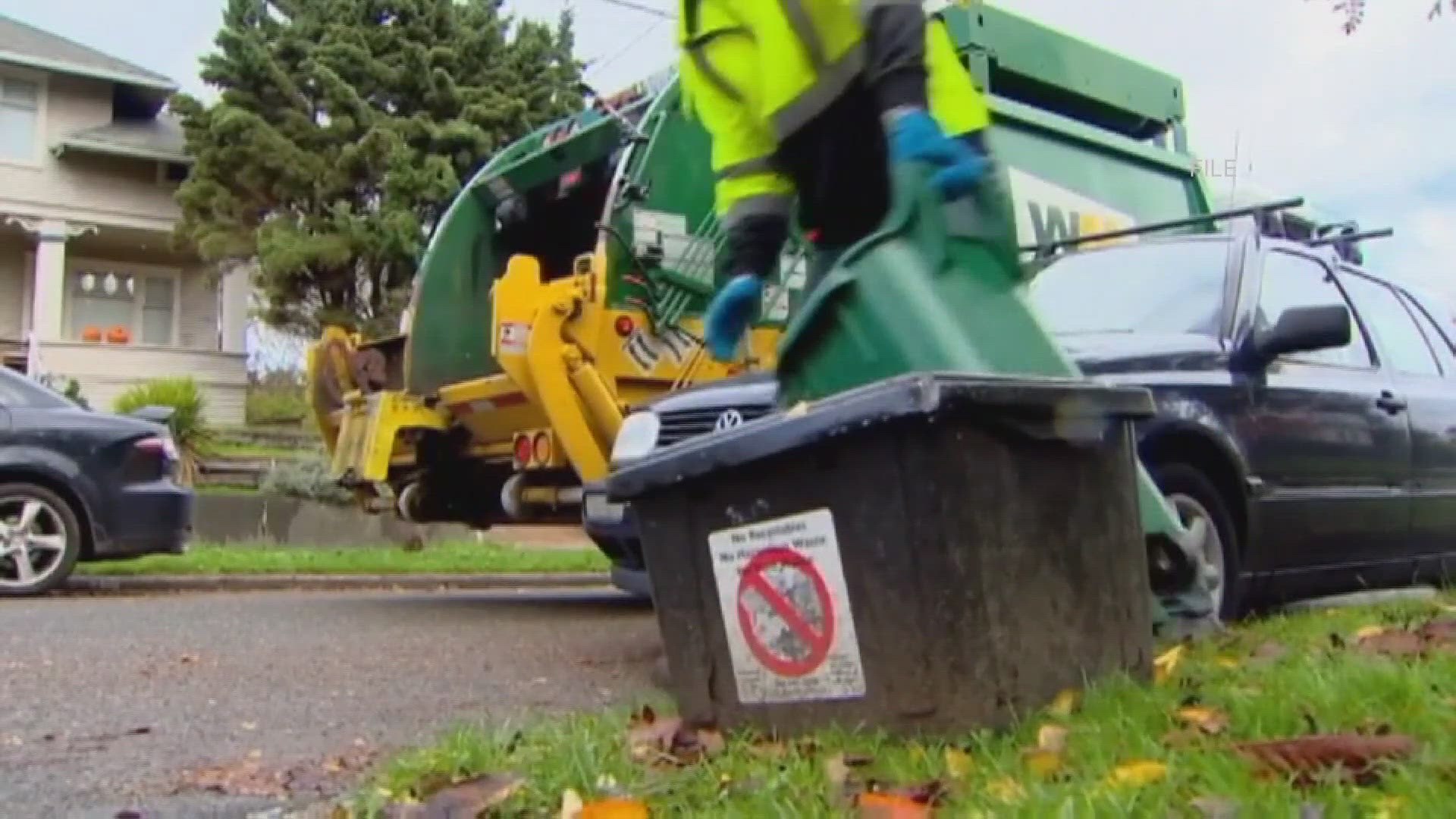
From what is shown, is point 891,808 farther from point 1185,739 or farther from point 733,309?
point 733,309

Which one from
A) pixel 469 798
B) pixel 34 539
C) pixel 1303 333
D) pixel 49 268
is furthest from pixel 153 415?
pixel 49 268

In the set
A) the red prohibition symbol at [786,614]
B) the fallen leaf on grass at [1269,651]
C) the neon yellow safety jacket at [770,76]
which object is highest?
the neon yellow safety jacket at [770,76]

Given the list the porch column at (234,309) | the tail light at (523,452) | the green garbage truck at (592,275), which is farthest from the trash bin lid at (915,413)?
the porch column at (234,309)

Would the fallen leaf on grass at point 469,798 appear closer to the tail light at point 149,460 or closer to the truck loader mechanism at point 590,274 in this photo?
the truck loader mechanism at point 590,274

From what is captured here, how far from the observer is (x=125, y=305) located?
24328 mm

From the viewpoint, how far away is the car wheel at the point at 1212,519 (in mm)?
4559

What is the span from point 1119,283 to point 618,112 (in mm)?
3234

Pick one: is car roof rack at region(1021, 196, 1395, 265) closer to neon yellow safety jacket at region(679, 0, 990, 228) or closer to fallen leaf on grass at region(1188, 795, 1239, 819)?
neon yellow safety jacket at region(679, 0, 990, 228)

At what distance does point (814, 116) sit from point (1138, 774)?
1.51 metres

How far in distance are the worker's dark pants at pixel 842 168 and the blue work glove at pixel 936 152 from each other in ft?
0.44

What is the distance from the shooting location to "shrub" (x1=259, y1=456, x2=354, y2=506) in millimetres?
14602

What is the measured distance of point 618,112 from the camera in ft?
25.0

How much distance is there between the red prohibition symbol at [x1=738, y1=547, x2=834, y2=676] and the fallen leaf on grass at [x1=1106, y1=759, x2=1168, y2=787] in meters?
0.59

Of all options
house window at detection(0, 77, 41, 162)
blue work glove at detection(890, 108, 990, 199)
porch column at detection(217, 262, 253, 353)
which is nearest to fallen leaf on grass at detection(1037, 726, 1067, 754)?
blue work glove at detection(890, 108, 990, 199)
